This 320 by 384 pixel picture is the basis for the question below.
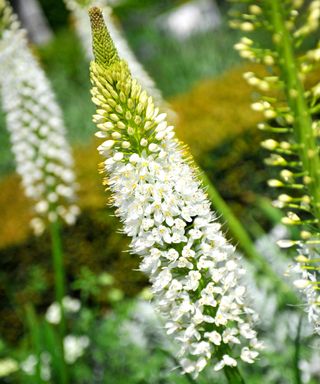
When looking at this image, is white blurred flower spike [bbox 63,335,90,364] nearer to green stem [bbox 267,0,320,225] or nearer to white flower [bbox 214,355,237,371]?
white flower [bbox 214,355,237,371]

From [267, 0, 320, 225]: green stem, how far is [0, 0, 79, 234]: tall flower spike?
10.6 feet

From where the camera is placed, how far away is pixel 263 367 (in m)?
4.38

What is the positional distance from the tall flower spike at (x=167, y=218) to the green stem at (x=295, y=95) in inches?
19.0

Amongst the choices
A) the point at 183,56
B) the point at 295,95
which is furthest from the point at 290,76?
the point at 183,56

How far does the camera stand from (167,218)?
2.06 metres

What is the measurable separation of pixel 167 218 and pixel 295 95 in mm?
611

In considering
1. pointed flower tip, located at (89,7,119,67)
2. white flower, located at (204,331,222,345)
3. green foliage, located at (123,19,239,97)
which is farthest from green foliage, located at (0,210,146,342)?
green foliage, located at (123,19,239,97)

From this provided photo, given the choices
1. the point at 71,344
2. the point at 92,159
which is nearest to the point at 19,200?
the point at 92,159

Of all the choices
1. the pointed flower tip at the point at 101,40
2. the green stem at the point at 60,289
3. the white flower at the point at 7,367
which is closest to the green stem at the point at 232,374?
the pointed flower tip at the point at 101,40

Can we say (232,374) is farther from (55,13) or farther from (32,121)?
(55,13)

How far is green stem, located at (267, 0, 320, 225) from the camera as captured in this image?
1.66m

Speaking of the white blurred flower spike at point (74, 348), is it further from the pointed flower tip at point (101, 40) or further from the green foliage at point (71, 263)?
the pointed flower tip at point (101, 40)

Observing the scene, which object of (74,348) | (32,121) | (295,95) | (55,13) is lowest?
(55,13)

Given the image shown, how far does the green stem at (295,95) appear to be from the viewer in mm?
1660
